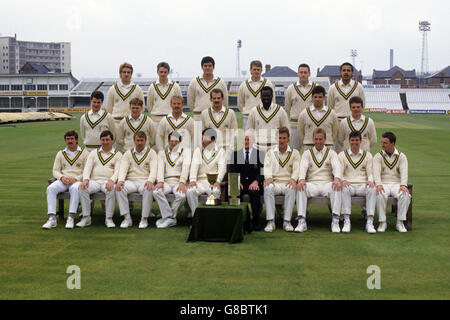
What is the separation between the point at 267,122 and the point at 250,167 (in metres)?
0.92

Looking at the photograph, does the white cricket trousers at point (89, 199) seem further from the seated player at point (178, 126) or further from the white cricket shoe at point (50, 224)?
the seated player at point (178, 126)

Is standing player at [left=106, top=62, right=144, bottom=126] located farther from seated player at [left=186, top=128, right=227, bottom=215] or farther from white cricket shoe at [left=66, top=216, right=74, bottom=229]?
white cricket shoe at [left=66, top=216, right=74, bottom=229]

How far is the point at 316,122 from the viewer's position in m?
8.98

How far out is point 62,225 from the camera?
27.7 ft

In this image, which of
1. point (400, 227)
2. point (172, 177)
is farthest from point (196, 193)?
point (400, 227)

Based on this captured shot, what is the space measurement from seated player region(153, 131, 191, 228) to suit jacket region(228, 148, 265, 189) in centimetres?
72

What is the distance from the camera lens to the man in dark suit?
8.24m

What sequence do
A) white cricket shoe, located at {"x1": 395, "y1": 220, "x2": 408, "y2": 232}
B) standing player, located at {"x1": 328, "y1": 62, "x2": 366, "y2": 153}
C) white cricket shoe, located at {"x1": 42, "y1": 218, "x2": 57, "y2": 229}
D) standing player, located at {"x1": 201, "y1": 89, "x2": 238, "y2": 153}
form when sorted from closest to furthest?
1. white cricket shoe, located at {"x1": 395, "y1": 220, "x2": 408, "y2": 232}
2. white cricket shoe, located at {"x1": 42, "y1": 218, "x2": 57, "y2": 229}
3. standing player, located at {"x1": 201, "y1": 89, "x2": 238, "y2": 153}
4. standing player, located at {"x1": 328, "y1": 62, "x2": 366, "y2": 153}

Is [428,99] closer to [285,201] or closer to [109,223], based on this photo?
[285,201]

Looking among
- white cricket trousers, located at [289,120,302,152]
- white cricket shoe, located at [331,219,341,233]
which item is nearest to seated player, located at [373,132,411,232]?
white cricket shoe, located at [331,219,341,233]

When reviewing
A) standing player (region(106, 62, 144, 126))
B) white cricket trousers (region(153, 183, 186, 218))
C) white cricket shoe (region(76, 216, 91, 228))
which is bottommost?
white cricket shoe (region(76, 216, 91, 228))

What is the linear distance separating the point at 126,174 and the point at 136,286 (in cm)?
349

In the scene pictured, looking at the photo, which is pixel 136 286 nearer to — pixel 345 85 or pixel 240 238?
pixel 240 238

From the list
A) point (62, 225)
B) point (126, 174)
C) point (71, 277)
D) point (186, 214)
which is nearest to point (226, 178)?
point (186, 214)
